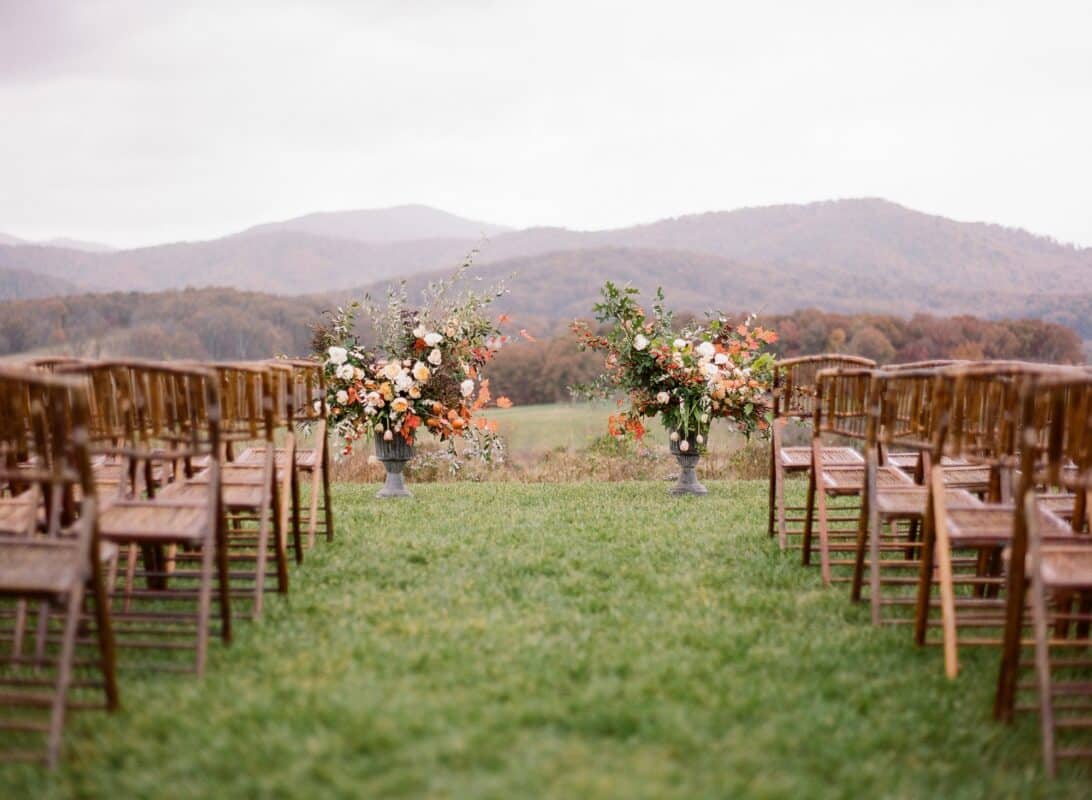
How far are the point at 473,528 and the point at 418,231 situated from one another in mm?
36481

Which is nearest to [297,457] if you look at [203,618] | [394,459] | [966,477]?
[394,459]

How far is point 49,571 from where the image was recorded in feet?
9.68

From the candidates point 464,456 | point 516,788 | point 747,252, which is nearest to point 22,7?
point 464,456

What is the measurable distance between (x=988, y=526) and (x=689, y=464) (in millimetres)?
4339

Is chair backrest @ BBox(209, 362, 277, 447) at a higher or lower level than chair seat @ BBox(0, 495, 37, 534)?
higher

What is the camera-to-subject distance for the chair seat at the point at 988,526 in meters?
3.60

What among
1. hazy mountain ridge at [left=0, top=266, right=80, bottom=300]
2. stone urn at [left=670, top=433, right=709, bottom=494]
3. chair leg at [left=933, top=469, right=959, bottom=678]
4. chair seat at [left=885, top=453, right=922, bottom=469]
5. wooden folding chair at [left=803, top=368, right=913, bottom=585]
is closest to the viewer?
chair leg at [left=933, top=469, right=959, bottom=678]

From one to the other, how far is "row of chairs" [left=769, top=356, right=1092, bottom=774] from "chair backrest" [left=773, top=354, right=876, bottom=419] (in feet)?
0.08

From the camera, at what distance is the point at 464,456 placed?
406 inches

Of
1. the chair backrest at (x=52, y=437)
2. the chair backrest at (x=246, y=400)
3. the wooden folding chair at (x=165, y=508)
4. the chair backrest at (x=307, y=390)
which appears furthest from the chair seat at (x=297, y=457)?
the chair backrest at (x=52, y=437)

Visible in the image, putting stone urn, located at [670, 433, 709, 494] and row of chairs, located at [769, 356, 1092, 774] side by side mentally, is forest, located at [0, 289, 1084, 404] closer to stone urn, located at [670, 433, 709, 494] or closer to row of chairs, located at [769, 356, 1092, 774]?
stone urn, located at [670, 433, 709, 494]

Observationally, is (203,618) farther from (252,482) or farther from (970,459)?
(970,459)

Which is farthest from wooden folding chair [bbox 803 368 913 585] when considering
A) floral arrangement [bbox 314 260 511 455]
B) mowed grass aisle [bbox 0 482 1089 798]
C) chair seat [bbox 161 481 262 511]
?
floral arrangement [bbox 314 260 511 455]

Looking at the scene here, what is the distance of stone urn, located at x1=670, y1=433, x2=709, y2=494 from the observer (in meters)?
7.96
